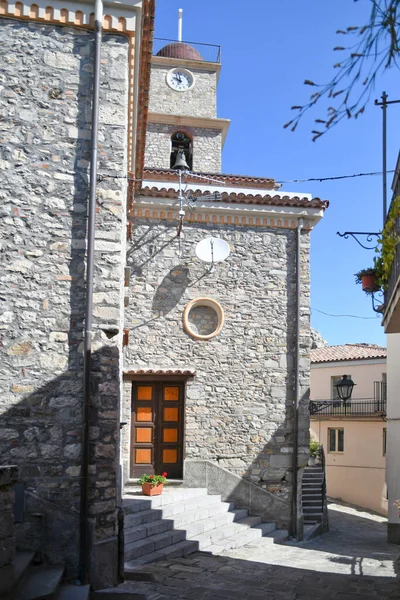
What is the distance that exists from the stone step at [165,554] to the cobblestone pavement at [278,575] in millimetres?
100

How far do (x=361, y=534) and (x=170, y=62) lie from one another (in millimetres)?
14446

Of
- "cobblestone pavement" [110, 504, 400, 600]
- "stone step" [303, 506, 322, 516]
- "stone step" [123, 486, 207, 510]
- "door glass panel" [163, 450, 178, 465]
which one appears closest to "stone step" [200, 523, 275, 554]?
"cobblestone pavement" [110, 504, 400, 600]

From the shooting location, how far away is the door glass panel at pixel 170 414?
12.1 m

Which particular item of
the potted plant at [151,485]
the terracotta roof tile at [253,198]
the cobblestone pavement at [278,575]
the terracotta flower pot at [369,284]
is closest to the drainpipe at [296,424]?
the cobblestone pavement at [278,575]

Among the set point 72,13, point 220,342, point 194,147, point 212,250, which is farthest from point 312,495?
point 72,13

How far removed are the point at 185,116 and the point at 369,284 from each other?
36.2 ft

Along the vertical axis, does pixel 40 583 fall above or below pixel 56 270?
below

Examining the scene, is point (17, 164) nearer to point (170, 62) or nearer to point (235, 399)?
point (235, 399)

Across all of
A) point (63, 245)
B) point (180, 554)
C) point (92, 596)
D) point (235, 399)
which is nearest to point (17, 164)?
point (63, 245)

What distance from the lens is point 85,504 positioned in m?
6.13

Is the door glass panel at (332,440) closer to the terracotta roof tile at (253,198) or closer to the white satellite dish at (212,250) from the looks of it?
the terracotta roof tile at (253,198)

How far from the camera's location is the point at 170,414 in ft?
39.6

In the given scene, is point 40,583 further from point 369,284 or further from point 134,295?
point 134,295

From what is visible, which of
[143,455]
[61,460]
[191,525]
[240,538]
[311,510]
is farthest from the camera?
[311,510]
